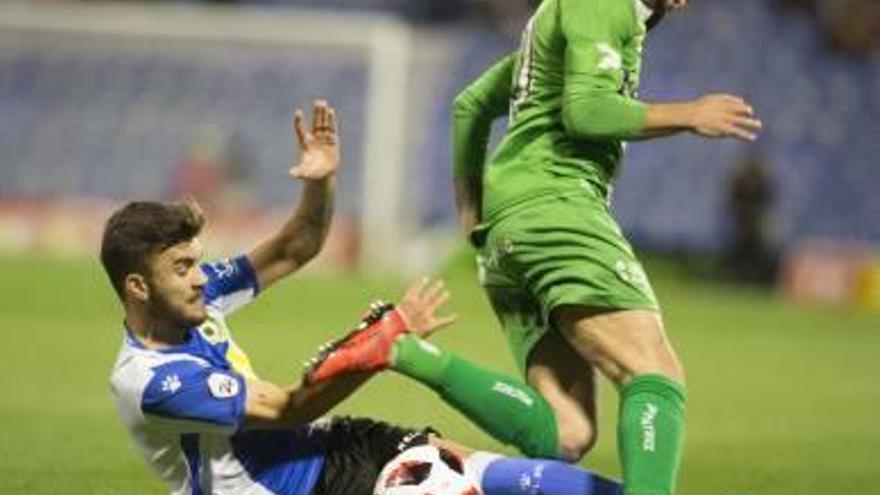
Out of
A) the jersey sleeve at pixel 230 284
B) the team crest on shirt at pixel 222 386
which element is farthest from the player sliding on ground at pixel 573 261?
the jersey sleeve at pixel 230 284

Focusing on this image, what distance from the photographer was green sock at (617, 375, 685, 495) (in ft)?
19.2

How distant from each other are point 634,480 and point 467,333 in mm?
10397

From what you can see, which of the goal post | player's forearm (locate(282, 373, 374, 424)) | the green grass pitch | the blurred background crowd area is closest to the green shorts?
player's forearm (locate(282, 373, 374, 424))

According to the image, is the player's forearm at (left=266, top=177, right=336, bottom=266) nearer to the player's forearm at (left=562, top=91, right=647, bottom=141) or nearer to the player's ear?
the player's ear

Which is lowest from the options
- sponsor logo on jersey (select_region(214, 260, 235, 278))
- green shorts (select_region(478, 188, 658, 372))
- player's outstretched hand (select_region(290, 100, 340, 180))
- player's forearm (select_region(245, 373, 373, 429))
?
player's forearm (select_region(245, 373, 373, 429))

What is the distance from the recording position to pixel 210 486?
626cm

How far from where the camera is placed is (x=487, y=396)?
246 inches

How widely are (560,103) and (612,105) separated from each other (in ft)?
1.57

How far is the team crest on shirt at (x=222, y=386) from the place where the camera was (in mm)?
5977

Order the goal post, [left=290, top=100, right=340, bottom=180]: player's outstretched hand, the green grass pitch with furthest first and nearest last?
the goal post < the green grass pitch < [left=290, top=100, right=340, bottom=180]: player's outstretched hand

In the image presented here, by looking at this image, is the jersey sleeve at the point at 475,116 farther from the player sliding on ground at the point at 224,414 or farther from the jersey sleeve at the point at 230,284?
the jersey sleeve at the point at 230,284

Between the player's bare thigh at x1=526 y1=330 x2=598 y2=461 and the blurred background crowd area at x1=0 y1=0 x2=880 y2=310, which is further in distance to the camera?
the blurred background crowd area at x1=0 y1=0 x2=880 y2=310

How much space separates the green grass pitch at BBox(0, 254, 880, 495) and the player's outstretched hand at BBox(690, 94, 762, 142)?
2.60 m

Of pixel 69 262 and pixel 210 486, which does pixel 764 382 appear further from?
pixel 69 262
